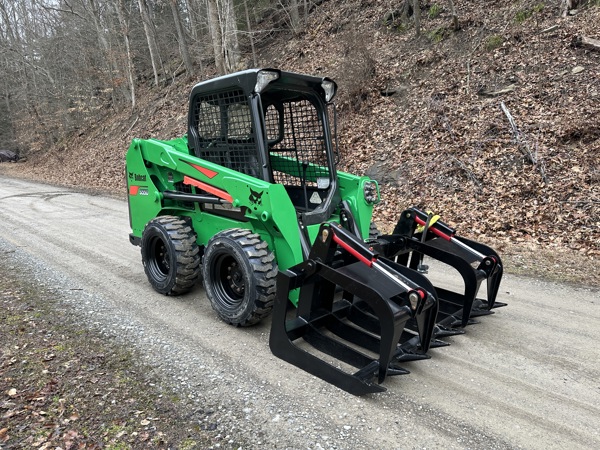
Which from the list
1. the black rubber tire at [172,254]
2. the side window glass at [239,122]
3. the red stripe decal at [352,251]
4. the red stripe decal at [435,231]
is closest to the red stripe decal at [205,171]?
the side window glass at [239,122]

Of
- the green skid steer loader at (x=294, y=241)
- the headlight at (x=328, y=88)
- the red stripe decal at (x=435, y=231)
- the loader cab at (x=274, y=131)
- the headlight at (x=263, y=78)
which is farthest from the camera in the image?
the headlight at (x=328, y=88)

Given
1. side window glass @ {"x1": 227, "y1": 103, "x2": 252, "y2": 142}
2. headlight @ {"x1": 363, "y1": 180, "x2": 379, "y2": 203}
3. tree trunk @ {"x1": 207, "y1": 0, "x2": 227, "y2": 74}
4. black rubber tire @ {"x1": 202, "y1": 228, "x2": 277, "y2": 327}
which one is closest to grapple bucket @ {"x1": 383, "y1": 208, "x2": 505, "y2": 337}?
headlight @ {"x1": 363, "y1": 180, "x2": 379, "y2": 203}

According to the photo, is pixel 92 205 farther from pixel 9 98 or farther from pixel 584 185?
pixel 9 98

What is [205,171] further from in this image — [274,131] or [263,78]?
[263,78]

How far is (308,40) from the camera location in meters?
17.0

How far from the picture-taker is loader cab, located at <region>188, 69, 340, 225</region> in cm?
407

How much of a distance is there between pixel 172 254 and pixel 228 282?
2.51 feet

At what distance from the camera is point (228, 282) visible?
14.0 ft

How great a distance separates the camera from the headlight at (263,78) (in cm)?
384

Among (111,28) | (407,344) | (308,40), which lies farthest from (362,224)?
(111,28)

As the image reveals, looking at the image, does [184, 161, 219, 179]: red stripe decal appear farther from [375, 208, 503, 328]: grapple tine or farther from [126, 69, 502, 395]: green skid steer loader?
[375, 208, 503, 328]: grapple tine

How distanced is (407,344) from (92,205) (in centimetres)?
983

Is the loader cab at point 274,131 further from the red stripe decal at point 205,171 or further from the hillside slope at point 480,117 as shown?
the hillside slope at point 480,117

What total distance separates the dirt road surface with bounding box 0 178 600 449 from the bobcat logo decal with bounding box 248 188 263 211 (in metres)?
1.17
